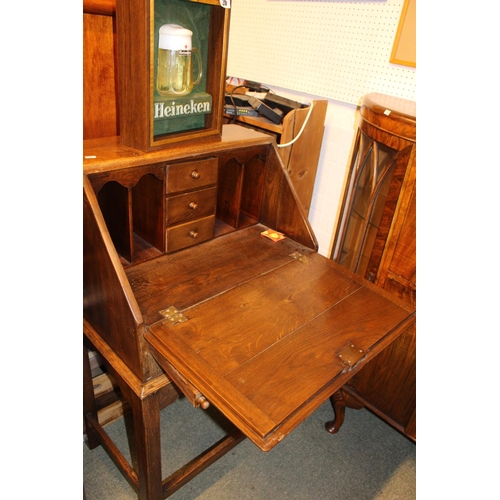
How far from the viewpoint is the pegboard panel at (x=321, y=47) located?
5.83 feet

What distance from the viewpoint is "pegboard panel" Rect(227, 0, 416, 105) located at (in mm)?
1777

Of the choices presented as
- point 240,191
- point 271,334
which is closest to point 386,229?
point 240,191

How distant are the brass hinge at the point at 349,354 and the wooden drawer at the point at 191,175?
2.04 feet

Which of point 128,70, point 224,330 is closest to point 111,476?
point 224,330

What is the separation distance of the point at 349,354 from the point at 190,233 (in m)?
0.61

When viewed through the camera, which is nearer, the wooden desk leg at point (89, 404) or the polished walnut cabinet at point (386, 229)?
the polished walnut cabinet at point (386, 229)

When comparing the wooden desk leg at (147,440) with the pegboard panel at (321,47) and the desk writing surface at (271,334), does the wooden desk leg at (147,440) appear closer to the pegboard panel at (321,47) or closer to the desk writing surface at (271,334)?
the desk writing surface at (271,334)

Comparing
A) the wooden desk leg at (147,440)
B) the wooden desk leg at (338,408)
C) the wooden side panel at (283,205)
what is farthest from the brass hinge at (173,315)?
the wooden desk leg at (338,408)

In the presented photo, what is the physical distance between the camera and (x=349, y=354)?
968 mm

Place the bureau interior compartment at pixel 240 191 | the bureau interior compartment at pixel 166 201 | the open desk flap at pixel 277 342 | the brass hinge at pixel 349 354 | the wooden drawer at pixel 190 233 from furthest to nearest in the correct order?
the bureau interior compartment at pixel 240 191 < the wooden drawer at pixel 190 233 < the bureau interior compartment at pixel 166 201 < the brass hinge at pixel 349 354 < the open desk flap at pixel 277 342

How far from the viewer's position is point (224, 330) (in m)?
1.01

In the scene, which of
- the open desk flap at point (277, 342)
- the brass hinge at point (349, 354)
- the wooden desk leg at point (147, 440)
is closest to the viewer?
the open desk flap at point (277, 342)

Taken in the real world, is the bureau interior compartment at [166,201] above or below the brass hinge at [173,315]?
above

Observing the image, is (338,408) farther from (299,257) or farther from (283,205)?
(283,205)
